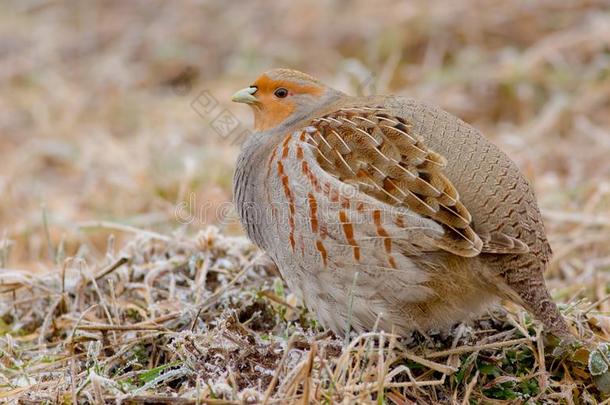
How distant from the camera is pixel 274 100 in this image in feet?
13.7

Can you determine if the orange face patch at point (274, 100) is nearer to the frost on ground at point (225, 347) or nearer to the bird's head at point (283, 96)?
the bird's head at point (283, 96)

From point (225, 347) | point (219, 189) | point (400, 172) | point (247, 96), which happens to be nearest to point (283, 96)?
point (247, 96)

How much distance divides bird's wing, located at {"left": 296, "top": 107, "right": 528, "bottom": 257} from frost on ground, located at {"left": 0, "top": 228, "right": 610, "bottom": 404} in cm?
50

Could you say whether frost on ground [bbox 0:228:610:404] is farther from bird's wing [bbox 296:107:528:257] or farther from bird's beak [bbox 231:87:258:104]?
bird's beak [bbox 231:87:258:104]

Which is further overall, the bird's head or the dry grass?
the bird's head

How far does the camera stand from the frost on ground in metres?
3.24

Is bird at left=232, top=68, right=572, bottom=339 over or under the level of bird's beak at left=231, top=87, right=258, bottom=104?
under

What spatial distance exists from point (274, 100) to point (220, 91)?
4351mm

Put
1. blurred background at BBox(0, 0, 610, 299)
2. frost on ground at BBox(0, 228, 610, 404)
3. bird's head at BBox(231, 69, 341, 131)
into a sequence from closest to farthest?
frost on ground at BBox(0, 228, 610, 404) → bird's head at BBox(231, 69, 341, 131) → blurred background at BBox(0, 0, 610, 299)

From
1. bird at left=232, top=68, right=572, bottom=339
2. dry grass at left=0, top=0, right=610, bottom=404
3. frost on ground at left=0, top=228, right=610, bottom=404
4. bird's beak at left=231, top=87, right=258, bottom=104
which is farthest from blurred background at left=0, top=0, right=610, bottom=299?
bird at left=232, top=68, right=572, bottom=339

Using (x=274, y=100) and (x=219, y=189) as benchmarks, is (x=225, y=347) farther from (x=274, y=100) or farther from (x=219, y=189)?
(x=219, y=189)

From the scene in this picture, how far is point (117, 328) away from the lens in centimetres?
371

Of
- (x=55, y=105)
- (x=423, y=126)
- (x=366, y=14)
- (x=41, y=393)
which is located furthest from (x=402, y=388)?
(x=366, y=14)

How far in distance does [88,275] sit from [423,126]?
6.12ft
